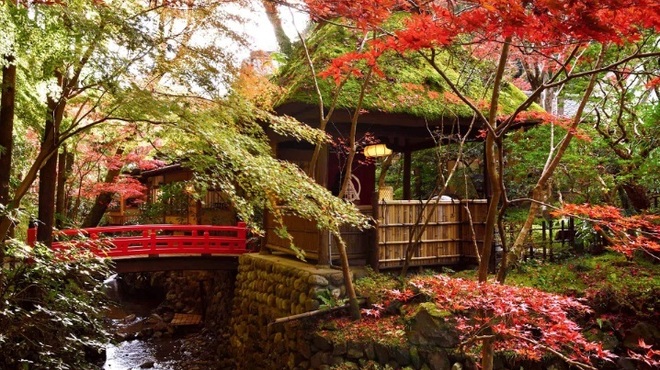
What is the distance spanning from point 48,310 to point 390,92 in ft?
19.7

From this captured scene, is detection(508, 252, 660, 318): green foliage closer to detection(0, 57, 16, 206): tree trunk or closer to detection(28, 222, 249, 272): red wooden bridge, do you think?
detection(28, 222, 249, 272): red wooden bridge

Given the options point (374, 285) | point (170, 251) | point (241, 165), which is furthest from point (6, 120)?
point (170, 251)

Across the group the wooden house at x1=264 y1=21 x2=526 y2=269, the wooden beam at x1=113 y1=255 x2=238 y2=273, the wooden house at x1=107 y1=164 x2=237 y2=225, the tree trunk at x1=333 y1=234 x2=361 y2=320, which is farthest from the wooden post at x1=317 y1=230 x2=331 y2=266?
the wooden house at x1=107 y1=164 x2=237 y2=225

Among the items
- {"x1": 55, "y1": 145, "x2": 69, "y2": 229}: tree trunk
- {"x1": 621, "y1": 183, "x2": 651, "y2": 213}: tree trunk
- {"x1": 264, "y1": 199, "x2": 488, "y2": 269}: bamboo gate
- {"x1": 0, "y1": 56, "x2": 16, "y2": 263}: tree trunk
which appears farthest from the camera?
{"x1": 55, "y1": 145, "x2": 69, "y2": 229}: tree trunk

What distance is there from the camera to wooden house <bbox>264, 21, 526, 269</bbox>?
8.12 m

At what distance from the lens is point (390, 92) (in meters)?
8.61

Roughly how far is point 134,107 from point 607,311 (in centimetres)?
686

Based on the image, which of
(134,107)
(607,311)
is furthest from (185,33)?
(607,311)

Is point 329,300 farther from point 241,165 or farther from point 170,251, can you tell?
point 170,251

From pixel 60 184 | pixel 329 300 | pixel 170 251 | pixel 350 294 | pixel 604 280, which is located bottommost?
pixel 329 300

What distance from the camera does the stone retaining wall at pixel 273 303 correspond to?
7551 mm

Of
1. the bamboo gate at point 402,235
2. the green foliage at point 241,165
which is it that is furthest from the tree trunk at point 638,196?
the green foliage at point 241,165

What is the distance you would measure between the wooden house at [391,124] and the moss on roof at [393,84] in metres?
0.02

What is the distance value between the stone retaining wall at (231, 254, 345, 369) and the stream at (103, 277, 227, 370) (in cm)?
118
